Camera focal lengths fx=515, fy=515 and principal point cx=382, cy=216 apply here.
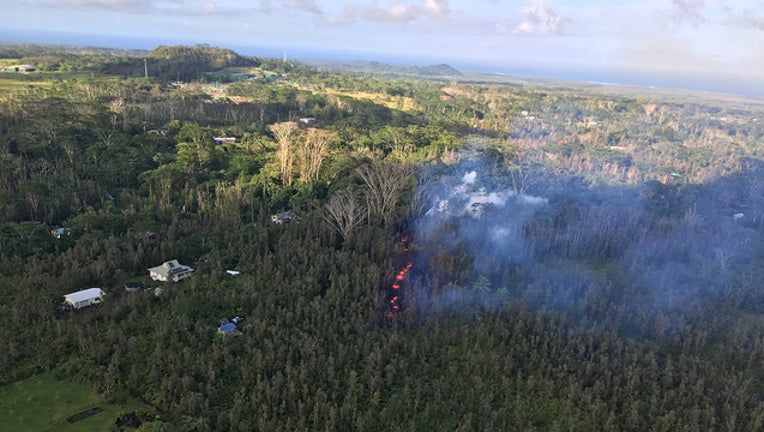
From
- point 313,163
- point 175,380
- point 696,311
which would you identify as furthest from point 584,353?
point 313,163

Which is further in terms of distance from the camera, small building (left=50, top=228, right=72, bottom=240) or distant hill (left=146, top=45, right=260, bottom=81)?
distant hill (left=146, top=45, right=260, bottom=81)

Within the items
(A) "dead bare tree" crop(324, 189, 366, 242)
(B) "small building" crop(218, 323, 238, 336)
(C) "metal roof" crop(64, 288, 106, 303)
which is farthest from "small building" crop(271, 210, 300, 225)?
(B) "small building" crop(218, 323, 238, 336)

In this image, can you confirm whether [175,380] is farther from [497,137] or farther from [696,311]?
[497,137]

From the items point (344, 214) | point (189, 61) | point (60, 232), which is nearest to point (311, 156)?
point (344, 214)

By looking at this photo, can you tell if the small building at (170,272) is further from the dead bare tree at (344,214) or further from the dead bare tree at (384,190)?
the dead bare tree at (384,190)

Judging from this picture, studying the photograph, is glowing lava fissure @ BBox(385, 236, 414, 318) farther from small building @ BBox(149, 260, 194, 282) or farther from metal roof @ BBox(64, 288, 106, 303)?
metal roof @ BBox(64, 288, 106, 303)

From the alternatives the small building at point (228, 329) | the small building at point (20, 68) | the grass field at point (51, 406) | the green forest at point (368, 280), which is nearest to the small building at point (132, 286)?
the green forest at point (368, 280)
